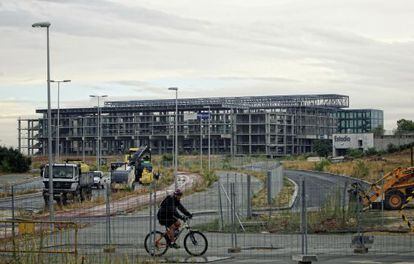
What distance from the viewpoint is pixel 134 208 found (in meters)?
34.4

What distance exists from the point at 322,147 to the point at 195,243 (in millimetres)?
131563

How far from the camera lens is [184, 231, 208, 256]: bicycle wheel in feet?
65.3

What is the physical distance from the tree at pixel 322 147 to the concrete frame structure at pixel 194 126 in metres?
3.30

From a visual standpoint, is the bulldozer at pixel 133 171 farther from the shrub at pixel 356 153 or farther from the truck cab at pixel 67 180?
the shrub at pixel 356 153

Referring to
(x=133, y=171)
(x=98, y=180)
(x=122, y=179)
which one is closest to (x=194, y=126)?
(x=98, y=180)

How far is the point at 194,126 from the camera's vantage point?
14862cm

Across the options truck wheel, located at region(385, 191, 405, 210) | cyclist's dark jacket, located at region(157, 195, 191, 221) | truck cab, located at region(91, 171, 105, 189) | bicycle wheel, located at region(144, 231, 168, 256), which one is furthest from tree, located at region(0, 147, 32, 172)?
bicycle wheel, located at region(144, 231, 168, 256)

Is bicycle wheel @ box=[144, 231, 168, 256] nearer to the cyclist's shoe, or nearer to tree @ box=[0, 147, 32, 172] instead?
the cyclist's shoe

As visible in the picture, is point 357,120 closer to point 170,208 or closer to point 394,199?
point 394,199

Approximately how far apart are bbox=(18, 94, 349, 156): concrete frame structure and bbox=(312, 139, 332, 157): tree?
3297 millimetres

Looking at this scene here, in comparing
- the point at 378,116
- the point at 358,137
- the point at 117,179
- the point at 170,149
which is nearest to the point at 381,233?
the point at 117,179

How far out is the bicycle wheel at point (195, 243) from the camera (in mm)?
19906

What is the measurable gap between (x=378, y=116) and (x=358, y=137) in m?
56.4

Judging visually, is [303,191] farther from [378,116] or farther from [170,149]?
[378,116]
